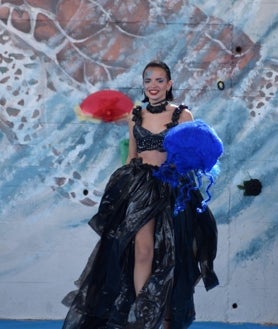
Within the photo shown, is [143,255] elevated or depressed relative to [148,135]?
depressed

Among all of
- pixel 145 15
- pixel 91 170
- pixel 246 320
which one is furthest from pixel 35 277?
pixel 145 15

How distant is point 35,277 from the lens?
7.35 m

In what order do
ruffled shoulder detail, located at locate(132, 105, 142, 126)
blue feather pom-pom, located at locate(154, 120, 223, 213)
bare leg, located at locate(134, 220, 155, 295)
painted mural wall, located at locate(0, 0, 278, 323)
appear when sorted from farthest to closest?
painted mural wall, located at locate(0, 0, 278, 323)
ruffled shoulder detail, located at locate(132, 105, 142, 126)
bare leg, located at locate(134, 220, 155, 295)
blue feather pom-pom, located at locate(154, 120, 223, 213)

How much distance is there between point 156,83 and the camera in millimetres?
6051

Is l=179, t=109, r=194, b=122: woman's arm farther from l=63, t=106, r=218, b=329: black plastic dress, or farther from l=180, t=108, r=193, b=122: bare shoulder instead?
l=63, t=106, r=218, b=329: black plastic dress

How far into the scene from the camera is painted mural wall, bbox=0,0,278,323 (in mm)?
7301

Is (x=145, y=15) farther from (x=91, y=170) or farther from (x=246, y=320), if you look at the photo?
(x=246, y=320)

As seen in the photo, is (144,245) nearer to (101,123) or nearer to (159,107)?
(159,107)

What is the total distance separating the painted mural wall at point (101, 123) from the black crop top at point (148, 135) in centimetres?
121

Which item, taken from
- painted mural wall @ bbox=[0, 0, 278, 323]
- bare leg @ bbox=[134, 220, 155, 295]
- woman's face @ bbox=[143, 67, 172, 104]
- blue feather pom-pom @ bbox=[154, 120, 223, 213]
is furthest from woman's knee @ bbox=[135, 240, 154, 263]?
painted mural wall @ bbox=[0, 0, 278, 323]

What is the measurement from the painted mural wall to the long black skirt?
124cm

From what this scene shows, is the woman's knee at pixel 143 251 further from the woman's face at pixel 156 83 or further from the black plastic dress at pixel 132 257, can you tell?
the woman's face at pixel 156 83

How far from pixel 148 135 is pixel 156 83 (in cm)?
30

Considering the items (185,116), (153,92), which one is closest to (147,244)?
(185,116)
